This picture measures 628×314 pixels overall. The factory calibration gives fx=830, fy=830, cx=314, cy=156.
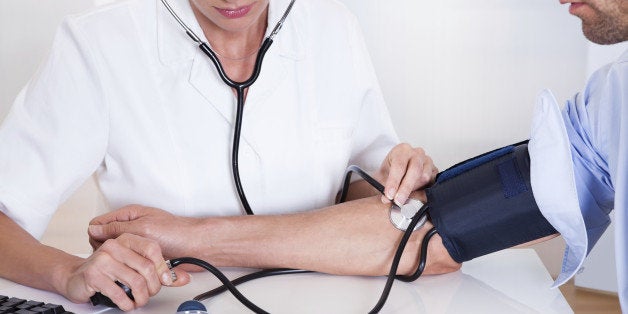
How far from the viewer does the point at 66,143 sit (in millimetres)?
1345

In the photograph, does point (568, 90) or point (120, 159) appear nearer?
point (120, 159)

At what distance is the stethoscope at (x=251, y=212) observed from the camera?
3.66 feet

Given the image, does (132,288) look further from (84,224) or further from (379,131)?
(84,224)

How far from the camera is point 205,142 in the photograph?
4.67 feet

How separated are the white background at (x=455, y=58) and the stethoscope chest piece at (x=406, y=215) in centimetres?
159

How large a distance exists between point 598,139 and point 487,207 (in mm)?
198

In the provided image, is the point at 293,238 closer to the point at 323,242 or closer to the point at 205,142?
the point at 323,242

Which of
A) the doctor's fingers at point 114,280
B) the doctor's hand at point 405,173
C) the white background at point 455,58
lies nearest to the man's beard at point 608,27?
the doctor's hand at point 405,173

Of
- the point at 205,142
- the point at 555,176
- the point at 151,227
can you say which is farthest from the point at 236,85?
the point at 555,176

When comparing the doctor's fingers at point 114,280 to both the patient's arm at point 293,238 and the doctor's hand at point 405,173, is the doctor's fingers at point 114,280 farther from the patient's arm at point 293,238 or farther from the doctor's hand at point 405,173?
the doctor's hand at point 405,173

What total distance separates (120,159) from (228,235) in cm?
28

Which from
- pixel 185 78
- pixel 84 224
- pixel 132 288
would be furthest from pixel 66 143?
pixel 84 224

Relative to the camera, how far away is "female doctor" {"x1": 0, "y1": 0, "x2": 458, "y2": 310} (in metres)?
1.26

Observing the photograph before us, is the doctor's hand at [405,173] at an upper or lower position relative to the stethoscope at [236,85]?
lower
